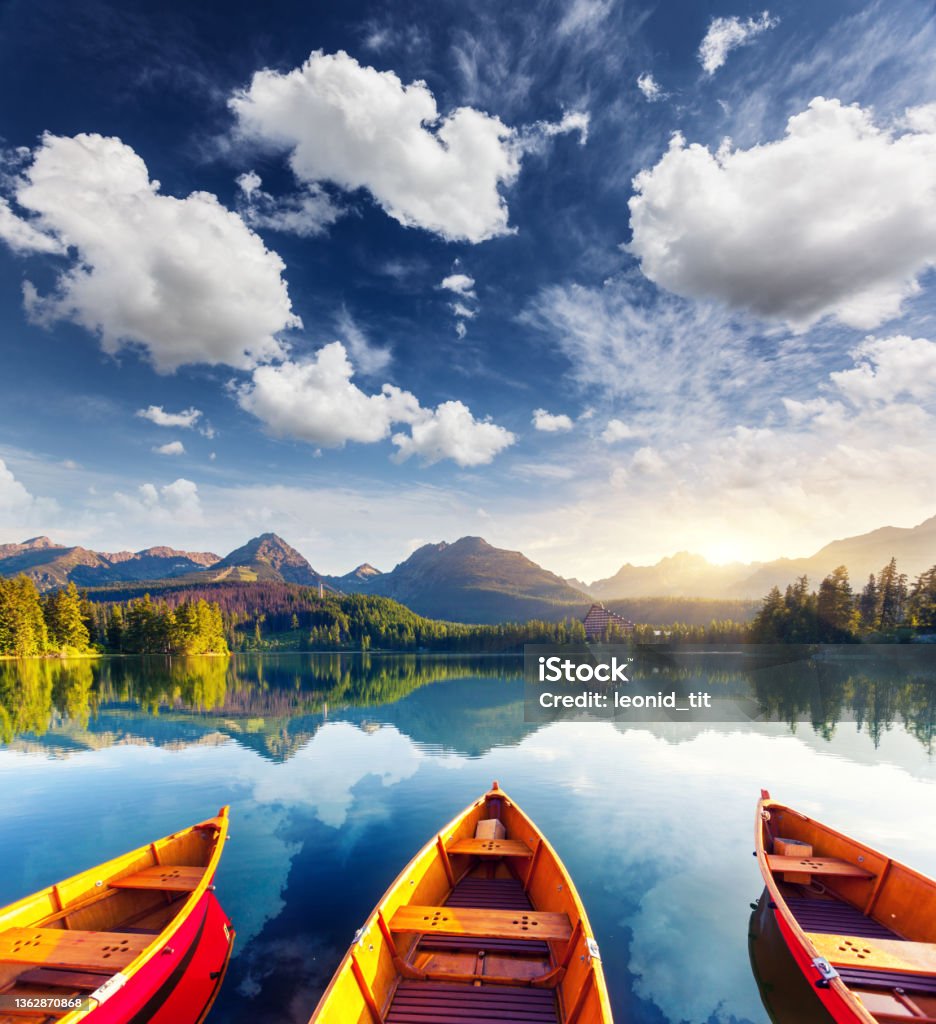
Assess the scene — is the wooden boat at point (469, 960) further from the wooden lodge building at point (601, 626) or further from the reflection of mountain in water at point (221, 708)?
the wooden lodge building at point (601, 626)

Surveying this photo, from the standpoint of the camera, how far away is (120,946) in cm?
977

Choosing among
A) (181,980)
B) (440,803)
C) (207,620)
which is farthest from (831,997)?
(207,620)

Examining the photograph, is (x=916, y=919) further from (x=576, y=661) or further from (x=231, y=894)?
(x=576, y=661)

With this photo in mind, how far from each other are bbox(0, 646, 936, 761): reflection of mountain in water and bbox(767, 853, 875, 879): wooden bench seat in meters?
23.3

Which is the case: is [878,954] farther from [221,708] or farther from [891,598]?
[891,598]

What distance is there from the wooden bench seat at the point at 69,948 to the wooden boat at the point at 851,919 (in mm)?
11431

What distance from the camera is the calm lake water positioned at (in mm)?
13125

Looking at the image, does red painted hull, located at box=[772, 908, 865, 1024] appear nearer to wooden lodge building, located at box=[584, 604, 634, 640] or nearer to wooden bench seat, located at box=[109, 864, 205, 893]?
wooden bench seat, located at box=[109, 864, 205, 893]

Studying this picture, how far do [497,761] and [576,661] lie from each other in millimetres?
121907

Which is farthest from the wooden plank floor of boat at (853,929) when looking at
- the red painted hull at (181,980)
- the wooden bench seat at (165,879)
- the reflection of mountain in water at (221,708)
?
the reflection of mountain in water at (221,708)

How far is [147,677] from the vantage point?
278 feet

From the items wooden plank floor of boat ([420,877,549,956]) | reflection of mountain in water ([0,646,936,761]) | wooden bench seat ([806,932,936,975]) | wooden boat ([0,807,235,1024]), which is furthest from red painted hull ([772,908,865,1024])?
reflection of mountain in water ([0,646,936,761])

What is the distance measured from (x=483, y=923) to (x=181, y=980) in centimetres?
589

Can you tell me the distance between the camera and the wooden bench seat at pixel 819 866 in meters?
13.3
